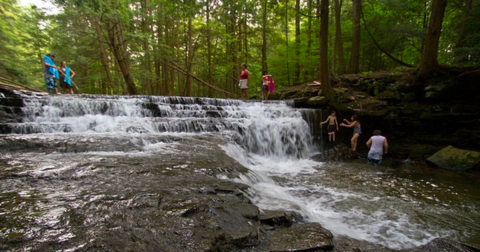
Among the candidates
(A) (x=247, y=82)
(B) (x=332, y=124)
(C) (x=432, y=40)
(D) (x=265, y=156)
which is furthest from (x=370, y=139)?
(A) (x=247, y=82)

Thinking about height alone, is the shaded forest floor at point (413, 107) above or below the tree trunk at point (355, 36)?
below

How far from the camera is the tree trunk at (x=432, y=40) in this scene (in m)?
9.00

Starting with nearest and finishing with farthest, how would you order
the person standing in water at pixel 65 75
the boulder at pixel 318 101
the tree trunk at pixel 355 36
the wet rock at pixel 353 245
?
the wet rock at pixel 353 245
the person standing in water at pixel 65 75
the boulder at pixel 318 101
the tree trunk at pixel 355 36

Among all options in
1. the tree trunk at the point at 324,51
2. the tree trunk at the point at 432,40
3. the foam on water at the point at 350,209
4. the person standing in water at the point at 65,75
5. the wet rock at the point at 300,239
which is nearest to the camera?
the wet rock at the point at 300,239

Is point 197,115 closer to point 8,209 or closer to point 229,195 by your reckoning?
point 229,195

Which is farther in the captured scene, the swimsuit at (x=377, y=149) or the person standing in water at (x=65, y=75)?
the person standing in water at (x=65, y=75)

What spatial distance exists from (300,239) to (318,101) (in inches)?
400

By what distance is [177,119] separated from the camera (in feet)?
25.8

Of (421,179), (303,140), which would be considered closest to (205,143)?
(303,140)

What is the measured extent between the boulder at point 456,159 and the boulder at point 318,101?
15.9ft

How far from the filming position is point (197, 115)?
30.5 ft

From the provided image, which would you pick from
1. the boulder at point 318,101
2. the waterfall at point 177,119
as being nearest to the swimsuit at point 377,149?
the waterfall at point 177,119

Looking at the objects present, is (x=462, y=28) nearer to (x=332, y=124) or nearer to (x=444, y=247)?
(x=332, y=124)

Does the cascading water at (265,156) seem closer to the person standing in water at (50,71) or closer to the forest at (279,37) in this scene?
the person standing in water at (50,71)
